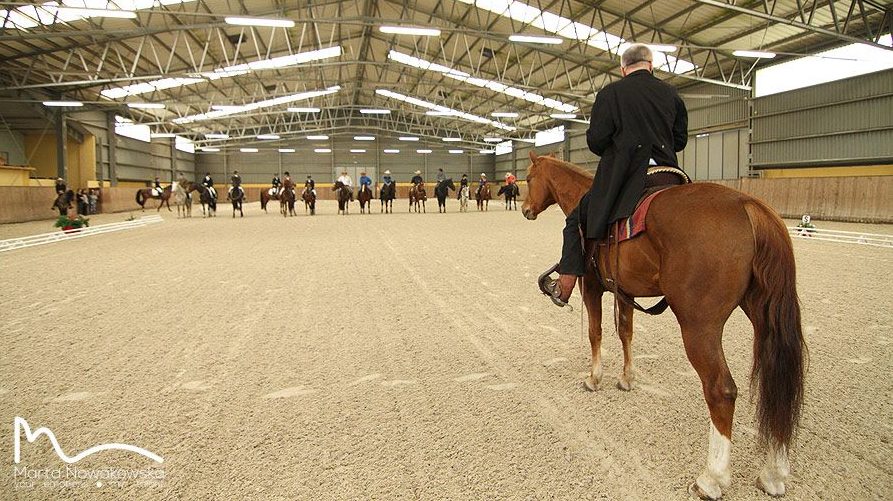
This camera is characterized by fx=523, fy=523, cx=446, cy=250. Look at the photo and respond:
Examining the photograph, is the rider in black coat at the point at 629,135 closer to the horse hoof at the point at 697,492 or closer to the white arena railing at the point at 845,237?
the horse hoof at the point at 697,492

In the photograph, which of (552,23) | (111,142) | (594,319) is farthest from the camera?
(111,142)

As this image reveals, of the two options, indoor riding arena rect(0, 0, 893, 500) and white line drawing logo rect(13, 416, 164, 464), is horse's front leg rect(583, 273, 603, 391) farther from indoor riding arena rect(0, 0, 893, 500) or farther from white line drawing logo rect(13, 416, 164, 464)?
white line drawing logo rect(13, 416, 164, 464)

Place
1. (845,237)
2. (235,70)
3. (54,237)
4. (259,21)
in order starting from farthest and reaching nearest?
(235,70) < (259,21) < (54,237) < (845,237)

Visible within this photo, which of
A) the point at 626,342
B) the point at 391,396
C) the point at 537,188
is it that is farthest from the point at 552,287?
the point at 391,396

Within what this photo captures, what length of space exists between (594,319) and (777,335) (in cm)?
134

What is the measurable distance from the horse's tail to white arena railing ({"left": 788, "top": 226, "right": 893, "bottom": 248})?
1112 centimetres

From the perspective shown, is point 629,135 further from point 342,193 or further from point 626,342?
point 342,193

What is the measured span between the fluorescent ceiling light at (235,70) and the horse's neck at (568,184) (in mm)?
20632

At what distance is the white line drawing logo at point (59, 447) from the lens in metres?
2.60

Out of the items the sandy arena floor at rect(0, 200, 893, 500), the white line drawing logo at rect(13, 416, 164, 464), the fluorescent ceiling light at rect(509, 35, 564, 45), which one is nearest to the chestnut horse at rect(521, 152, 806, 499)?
the sandy arena floor at rect(0, 200, 893, 500)

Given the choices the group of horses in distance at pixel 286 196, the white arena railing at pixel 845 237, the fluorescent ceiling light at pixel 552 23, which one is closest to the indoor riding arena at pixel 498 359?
the white arena railing at pixel 845 237

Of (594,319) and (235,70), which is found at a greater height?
(235,70)

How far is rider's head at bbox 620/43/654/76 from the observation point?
117 inches

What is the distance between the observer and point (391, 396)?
11.1 feet
